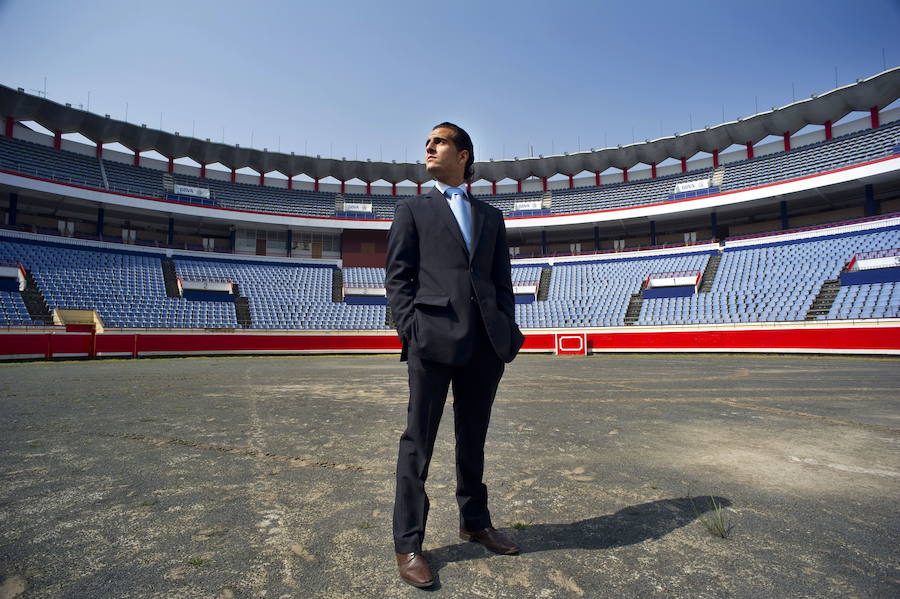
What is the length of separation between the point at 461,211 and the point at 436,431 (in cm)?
111

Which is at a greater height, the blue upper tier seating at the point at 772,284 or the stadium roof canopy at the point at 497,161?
the stadium roof canopy at the point at 497,161

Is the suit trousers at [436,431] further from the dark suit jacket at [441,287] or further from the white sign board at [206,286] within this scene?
the white sign board at [206,286]

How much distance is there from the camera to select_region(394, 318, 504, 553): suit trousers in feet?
6.49

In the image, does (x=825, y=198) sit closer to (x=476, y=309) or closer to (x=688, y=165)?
(x=688, y=165)

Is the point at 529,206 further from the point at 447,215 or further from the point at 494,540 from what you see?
the point at 494,540

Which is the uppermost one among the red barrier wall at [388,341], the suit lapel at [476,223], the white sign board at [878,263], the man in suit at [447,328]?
the white sign board at [878,263]

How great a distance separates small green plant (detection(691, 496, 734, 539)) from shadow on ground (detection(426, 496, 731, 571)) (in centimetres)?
2

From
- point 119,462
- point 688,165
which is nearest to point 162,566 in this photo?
point 119,462

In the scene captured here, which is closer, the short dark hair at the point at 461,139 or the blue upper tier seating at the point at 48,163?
the short dark hair at the point at 461,139

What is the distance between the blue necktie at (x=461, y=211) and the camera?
2293 millimetres

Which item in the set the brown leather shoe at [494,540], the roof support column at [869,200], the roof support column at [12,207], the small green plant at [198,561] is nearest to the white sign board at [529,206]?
the roof support column at [869,200]

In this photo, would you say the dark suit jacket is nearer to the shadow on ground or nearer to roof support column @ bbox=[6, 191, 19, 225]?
the shadow on ground

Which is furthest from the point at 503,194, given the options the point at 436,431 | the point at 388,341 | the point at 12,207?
the point at 436,431

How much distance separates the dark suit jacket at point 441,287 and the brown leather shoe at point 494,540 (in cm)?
80
